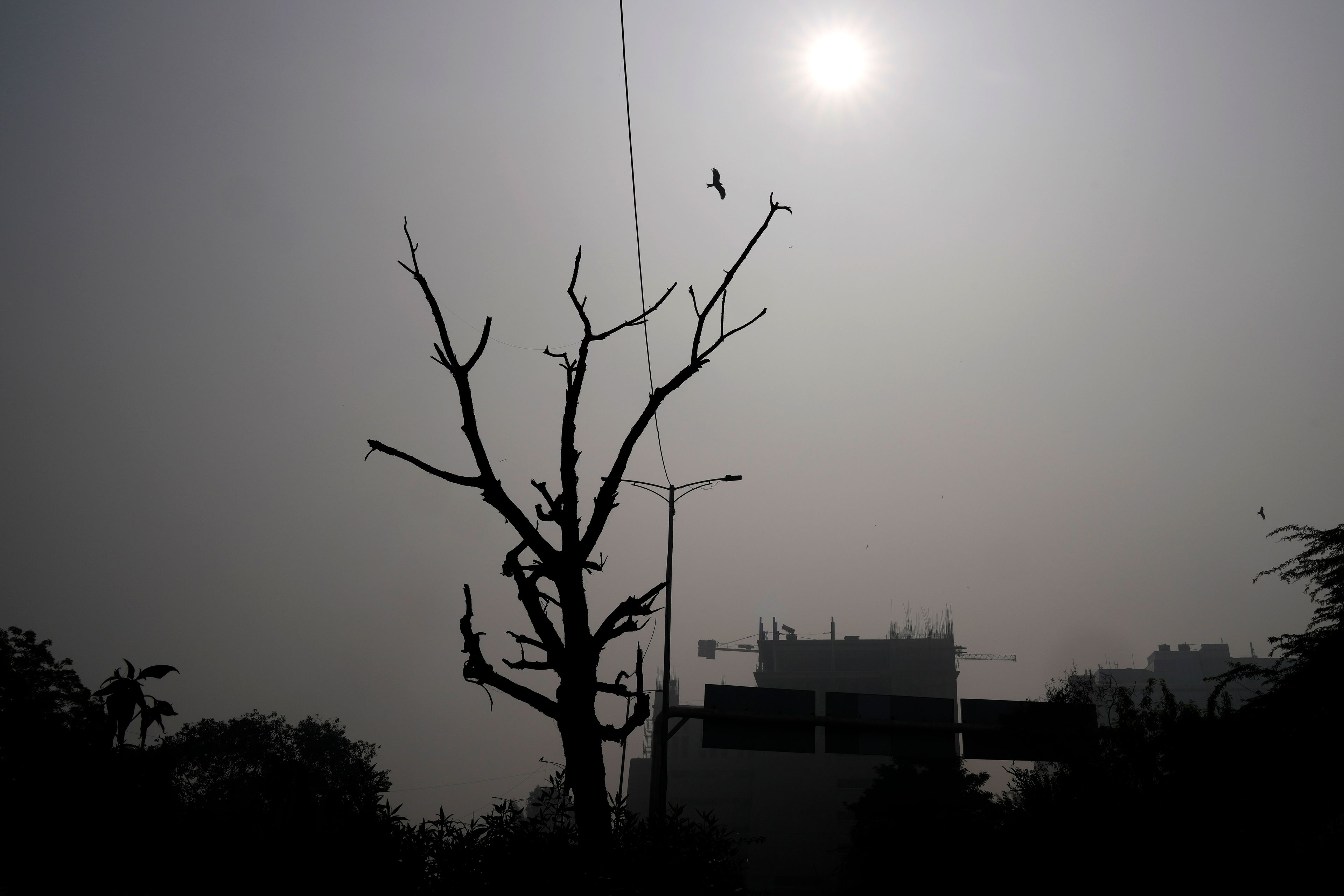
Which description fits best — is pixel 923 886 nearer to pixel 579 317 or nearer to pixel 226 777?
pixel 579 317

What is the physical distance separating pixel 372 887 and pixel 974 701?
963 inches

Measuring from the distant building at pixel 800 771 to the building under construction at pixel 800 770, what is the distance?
128mm

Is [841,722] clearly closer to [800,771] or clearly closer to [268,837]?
[268,837]

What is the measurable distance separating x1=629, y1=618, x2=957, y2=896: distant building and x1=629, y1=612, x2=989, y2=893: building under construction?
0.13 metres

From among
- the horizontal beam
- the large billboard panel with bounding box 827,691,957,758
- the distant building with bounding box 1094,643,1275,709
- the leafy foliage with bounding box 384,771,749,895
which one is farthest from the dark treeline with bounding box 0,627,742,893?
the distant building with bounding box 1094,643,1275,709

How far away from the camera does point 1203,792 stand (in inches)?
852

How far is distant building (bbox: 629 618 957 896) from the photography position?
298ft

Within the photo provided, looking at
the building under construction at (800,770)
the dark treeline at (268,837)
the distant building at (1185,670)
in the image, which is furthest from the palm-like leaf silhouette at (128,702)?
the distant building at (1185,670)

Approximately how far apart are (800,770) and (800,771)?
0.15 metres

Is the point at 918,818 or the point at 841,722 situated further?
the point at 918,818

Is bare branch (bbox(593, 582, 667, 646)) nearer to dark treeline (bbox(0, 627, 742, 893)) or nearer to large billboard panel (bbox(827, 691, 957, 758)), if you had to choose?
dark treeline (bbox(0, 627, 742, 893))

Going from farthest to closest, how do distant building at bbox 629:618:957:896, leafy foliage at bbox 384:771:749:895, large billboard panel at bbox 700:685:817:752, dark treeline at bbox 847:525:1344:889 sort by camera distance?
distant building at bbox 629:618:957:896
large billboard panel at bbox 700:685:817:752
dark treeline at bbox 847:525:1344:889
leafy foliage at bbox 384:771:749:895

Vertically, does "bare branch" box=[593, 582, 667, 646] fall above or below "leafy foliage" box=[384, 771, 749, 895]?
above

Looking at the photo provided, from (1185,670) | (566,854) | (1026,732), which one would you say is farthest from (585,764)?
(1185,670)
